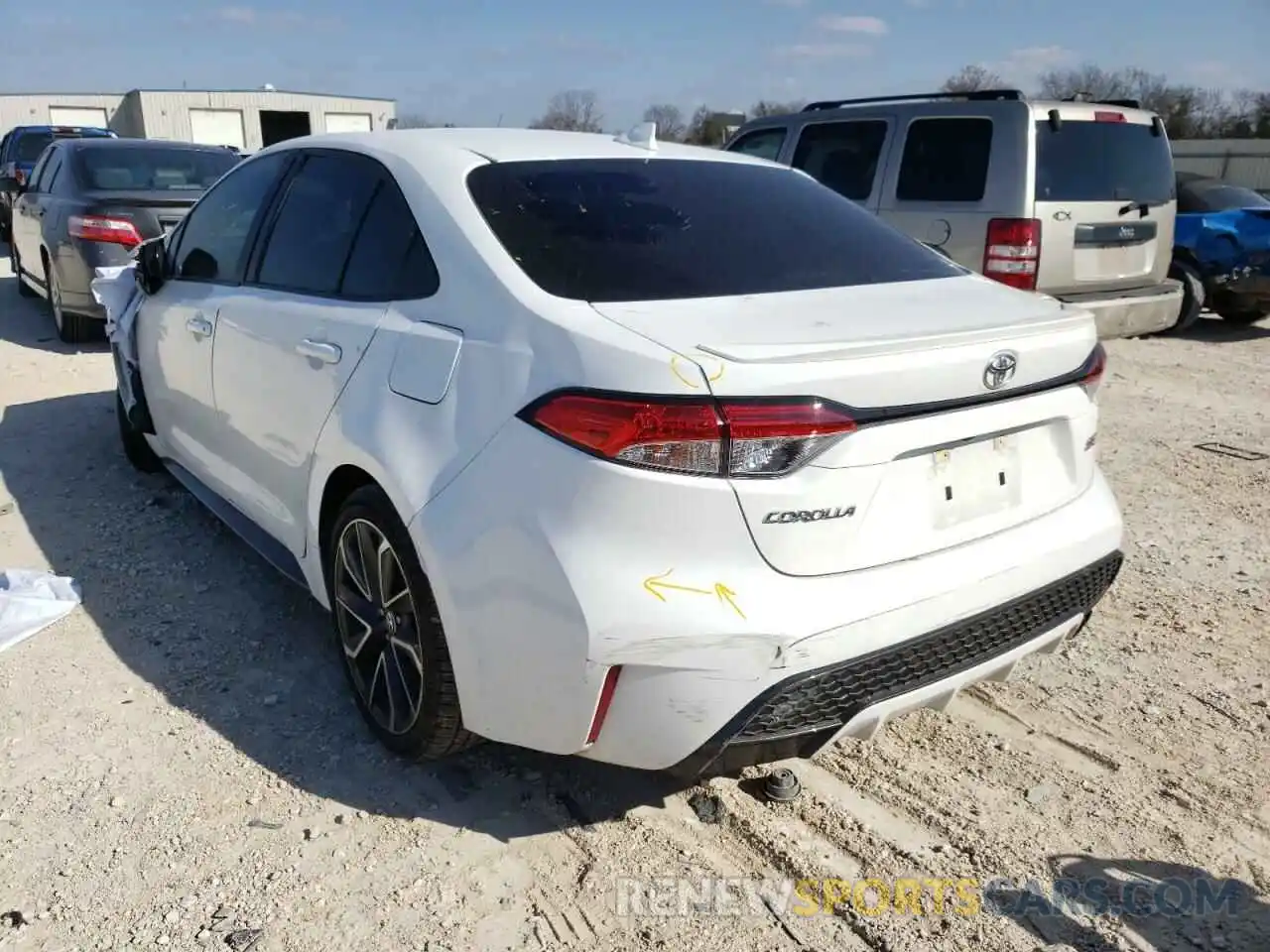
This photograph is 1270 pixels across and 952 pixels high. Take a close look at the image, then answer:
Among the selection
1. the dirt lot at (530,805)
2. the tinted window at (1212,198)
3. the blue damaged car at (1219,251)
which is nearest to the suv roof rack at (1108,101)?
the blue damaged car at (1219,251)

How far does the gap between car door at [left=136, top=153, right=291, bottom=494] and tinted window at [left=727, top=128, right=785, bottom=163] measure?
4996mm

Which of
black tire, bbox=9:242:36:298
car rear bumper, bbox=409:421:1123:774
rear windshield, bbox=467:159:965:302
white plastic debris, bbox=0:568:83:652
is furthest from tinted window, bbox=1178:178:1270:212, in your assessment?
black tire, bbox=9:242:36:298

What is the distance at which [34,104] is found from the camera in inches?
1634

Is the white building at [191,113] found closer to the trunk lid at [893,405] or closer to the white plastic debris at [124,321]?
the white plastic debris at [124,321]

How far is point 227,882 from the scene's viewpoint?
2.42 meters

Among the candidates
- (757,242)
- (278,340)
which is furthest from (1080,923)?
(278,340)

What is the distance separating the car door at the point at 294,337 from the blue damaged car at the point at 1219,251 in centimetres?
847

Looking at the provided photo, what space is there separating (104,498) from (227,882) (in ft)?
10.2

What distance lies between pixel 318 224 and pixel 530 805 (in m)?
1.93

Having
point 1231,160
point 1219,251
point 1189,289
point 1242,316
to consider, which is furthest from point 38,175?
point 1231,160

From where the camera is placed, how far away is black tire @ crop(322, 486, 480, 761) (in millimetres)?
2504

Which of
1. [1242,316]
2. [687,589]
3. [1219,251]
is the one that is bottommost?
[1242,316]

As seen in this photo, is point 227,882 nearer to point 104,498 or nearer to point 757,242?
point 757,242

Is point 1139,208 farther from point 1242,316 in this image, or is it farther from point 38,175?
point 38,175
